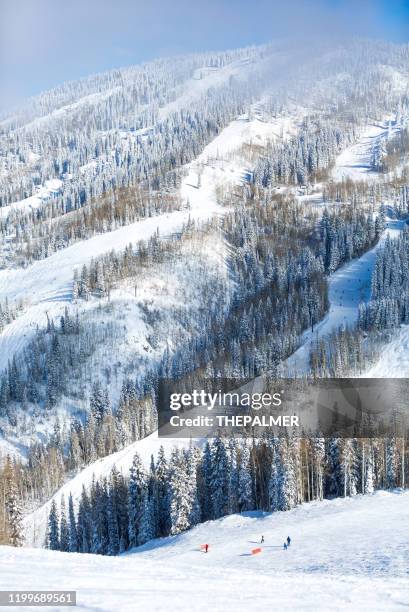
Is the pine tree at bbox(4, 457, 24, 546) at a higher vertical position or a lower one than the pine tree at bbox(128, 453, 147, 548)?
higher

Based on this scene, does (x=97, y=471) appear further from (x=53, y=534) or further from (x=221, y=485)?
(x=221, y=485)

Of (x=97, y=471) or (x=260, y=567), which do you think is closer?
(x=260, y=567)

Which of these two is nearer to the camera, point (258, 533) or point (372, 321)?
point (258, 533)

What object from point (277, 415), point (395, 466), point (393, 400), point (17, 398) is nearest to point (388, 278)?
point (393, 400)

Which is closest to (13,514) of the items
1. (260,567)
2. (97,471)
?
(260,567)

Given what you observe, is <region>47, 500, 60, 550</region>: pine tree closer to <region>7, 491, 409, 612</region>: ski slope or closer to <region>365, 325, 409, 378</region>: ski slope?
<region>7, 491, 409, 612</region>: ski slope

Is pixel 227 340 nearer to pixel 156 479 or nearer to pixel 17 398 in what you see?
pixel 17 398

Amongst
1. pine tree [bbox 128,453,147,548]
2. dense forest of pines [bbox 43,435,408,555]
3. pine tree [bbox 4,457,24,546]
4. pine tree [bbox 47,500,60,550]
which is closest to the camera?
pine tree [bbox 4,457,24,546]

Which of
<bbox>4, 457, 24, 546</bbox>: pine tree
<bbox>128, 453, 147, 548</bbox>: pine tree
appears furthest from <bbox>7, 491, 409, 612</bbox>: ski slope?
<bbox>4, 457, 24, 546</bbox>: pine tree

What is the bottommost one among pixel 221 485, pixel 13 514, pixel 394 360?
pixel 221 485
